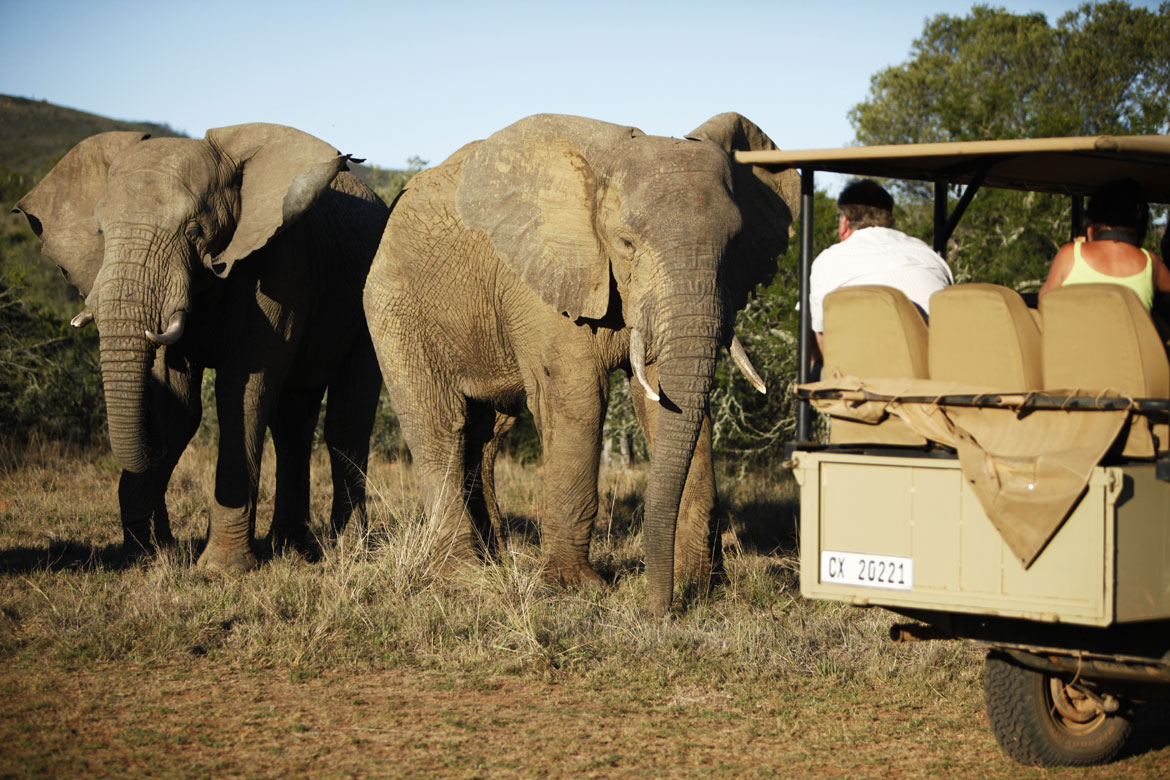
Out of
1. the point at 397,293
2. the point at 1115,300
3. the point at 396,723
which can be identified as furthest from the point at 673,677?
the point at 397,293

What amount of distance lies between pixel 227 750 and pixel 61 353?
38.0 ft

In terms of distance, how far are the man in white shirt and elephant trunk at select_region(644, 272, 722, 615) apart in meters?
1.08

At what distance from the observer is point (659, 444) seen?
6945 millimetres

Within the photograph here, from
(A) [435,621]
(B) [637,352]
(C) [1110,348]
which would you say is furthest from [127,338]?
(C) [1110,348]

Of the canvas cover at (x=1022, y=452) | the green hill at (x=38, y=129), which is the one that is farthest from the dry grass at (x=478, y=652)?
the green hill at (x=38, y=129)

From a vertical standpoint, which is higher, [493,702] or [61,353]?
[61,353]

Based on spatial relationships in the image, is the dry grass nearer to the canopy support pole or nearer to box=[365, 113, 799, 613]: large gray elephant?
box=[365, 113, 799, 613]: large gray elephant

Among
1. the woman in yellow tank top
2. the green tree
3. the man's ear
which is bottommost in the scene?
the woman in yellow tank top

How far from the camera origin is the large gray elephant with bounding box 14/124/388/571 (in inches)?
314

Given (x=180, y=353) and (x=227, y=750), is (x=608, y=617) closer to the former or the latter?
(x=227, y=750)

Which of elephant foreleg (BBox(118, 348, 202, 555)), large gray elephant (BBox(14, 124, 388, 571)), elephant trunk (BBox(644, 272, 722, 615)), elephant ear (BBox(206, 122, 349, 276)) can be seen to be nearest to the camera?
elephant trunk (BBox(644, 272, 722, 615))

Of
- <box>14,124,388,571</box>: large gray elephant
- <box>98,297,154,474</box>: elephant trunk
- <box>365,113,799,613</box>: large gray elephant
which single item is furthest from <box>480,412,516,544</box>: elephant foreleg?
<box>98,297,154,474</box>: elephant trunk

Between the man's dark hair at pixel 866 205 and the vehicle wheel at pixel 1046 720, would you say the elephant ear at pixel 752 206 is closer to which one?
the man's dark hair at pixel 866 205

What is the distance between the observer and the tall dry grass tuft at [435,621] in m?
6.45
